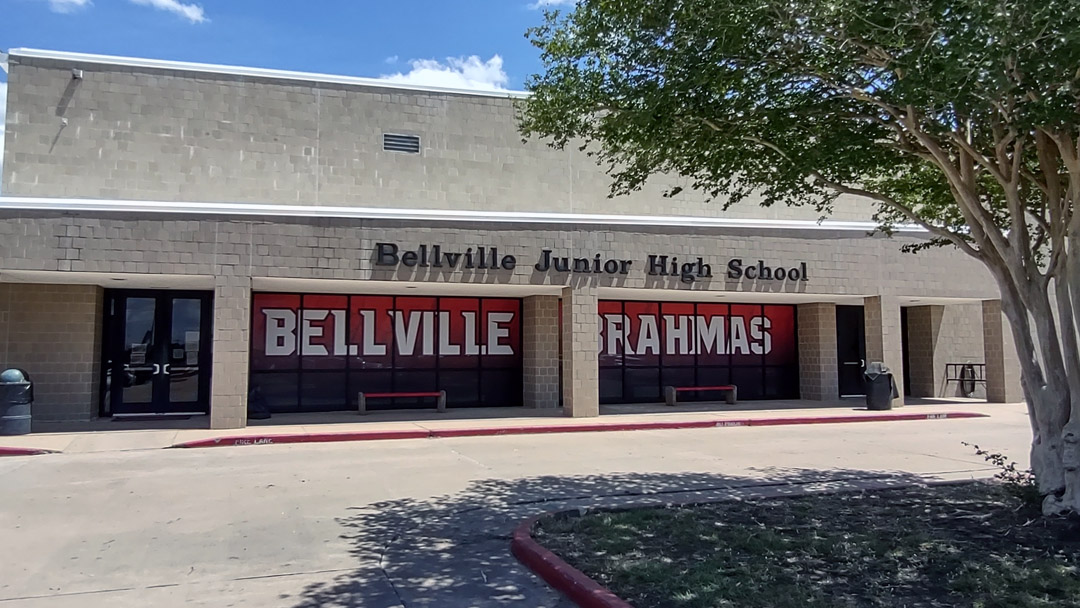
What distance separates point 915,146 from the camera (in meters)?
9.11

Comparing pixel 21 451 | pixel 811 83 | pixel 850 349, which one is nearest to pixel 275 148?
pixel 21 451

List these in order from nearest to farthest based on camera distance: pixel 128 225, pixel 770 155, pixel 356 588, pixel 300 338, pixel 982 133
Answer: pixel 356 588 → pixel 982 133 → pixel 770 155 → pixel 128 225 → pixel 300 338

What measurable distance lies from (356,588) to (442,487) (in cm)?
425

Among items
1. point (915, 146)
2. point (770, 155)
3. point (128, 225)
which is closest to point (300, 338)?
point (128, 225)

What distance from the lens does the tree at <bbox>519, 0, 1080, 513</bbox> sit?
6625 millimetres

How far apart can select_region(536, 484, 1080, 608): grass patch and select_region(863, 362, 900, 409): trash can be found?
12284mm

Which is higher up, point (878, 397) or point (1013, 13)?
point (1013, 13)

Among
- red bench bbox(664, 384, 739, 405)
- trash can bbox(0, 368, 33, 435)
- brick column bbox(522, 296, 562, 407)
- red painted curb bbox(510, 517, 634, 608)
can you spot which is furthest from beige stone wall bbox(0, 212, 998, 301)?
red painted curb bbox(510, 517, 634, 608)

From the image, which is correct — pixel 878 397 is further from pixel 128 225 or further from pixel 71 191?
pixel 71 191

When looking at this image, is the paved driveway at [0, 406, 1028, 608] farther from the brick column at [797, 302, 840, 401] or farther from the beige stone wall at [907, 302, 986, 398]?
the beige stone wall at [907, 302, 986, 398]

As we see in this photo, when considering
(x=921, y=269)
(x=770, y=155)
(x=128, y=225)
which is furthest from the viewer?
(x=921, y=269)

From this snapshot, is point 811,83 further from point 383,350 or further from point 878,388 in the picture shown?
point 383,350

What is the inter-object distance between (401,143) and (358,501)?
12512 mm

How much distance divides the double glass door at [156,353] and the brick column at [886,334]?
54.7 ft
